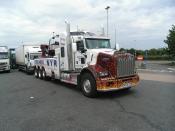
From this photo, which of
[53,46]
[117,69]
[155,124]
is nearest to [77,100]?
[117,69]

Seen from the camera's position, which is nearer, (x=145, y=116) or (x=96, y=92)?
(x=145, y=116)

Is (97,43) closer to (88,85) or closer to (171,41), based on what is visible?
(88,85)

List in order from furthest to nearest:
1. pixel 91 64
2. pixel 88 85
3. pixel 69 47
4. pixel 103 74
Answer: pixel 69 47 → pixel 91 64 → pixel 88 85 → pixel 103 74

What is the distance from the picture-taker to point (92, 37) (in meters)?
11.8

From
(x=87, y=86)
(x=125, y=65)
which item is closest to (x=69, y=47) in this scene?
(x=87, y=86)

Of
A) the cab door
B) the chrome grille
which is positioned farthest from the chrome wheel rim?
the chrome grille

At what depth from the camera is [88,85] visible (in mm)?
10461

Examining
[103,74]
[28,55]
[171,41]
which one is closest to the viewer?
[103,74]

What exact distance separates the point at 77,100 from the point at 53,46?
6531mm

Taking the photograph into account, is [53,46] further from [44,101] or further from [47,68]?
[44,101]

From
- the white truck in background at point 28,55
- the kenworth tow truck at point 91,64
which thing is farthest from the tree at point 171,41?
the kenworth tow truck at point 91,64

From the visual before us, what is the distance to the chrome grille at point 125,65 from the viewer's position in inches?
394

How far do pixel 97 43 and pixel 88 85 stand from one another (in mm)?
2412

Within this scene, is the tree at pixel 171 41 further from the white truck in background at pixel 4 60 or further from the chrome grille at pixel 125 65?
the chrome grille at pixel 125 65
